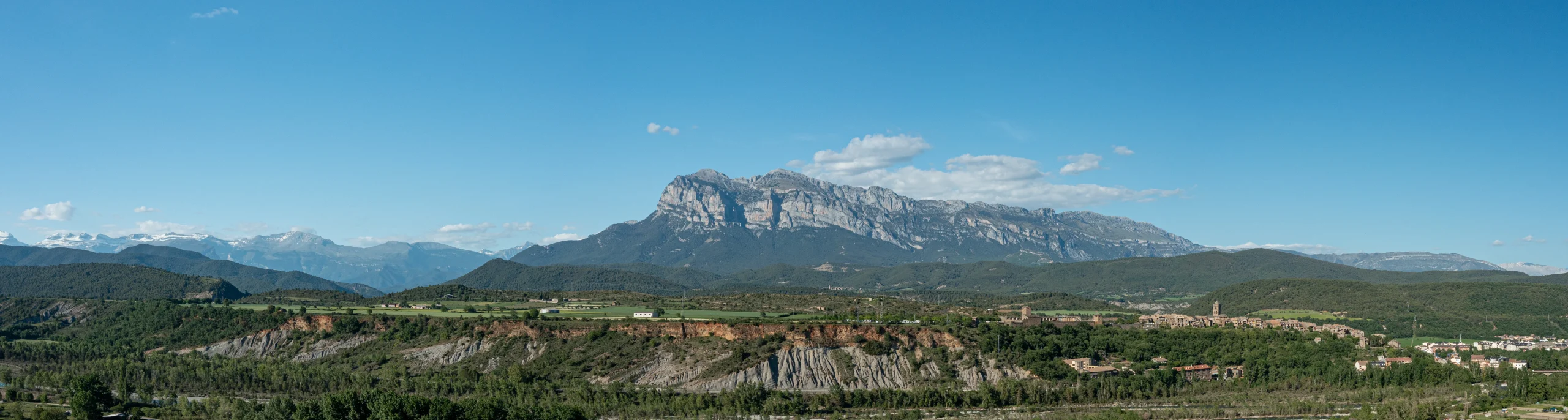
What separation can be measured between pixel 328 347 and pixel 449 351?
18.3 metres

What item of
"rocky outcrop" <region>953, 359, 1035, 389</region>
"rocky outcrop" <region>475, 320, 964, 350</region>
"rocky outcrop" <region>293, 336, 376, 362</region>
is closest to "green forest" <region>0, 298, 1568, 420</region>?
"rocky outcrop" <region>475, 320, 964, 350</region>

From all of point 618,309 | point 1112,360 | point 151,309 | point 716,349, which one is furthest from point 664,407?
point 151,309

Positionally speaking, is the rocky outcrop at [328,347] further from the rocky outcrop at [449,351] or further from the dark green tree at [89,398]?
the dark green tree at [89,398]

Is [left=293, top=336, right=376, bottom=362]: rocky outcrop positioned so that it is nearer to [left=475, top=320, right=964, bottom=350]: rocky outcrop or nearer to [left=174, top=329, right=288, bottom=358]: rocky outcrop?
[left=174, top=329, right=288, bottom=358]: rocky outcrop

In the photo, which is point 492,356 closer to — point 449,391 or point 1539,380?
point 449,391

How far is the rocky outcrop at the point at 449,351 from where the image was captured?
5187 inches

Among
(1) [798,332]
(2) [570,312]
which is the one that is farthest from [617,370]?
(2) [570,312]

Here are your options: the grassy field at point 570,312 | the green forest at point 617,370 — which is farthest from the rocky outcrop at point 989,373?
the grassy field at point 570,312

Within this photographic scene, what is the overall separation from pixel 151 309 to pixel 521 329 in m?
66.8

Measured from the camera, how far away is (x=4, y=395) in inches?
4318

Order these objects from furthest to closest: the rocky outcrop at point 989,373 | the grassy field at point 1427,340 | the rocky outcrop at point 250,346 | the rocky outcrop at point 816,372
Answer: the grassy field at point 1427,340 → the rocky outcrop at point 250,346 → the rocky outcrop at point 989,373 → the rocky outcrop at point 816,372

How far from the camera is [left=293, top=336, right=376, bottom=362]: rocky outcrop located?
139 m

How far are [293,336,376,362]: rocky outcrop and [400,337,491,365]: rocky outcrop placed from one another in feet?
30.9

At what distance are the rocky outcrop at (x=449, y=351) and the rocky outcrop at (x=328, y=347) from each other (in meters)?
9.41
